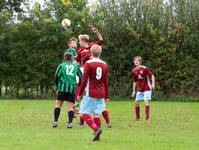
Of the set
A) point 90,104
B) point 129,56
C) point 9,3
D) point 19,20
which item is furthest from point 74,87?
point 9,3

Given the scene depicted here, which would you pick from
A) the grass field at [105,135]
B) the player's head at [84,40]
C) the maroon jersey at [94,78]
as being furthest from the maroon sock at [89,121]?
the player's head at [84,40]

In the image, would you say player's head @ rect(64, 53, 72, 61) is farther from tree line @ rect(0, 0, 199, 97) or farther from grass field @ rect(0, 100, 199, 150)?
tree line @ rect(0, 0, 199, 97)

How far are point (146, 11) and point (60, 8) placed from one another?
15.9 ft

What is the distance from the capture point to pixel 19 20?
3175 centimetres

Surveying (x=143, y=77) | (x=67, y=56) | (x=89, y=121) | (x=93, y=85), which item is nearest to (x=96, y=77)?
(x=93, y=85)

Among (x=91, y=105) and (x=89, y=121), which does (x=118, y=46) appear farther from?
(x=89, y=121)

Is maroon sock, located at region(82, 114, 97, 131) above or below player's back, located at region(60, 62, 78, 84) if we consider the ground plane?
below

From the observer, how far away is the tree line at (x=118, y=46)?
29.8m

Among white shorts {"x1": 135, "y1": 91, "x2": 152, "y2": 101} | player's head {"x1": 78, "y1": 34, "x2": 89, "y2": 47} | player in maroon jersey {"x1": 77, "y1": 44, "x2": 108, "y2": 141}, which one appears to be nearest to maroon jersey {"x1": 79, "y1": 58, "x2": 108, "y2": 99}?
player in maroon jersey {"x1": 77, "y1": 44, "x2": 108, "y2": 141}

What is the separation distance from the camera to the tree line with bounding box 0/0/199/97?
29.8 metres

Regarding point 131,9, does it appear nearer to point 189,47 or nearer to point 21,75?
point 189,47

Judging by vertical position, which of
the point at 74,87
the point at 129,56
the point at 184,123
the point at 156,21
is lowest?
the point at 184,123

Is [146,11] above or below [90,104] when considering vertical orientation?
above

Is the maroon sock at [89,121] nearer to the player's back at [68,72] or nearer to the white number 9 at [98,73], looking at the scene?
the white number 9 at [98,73]
